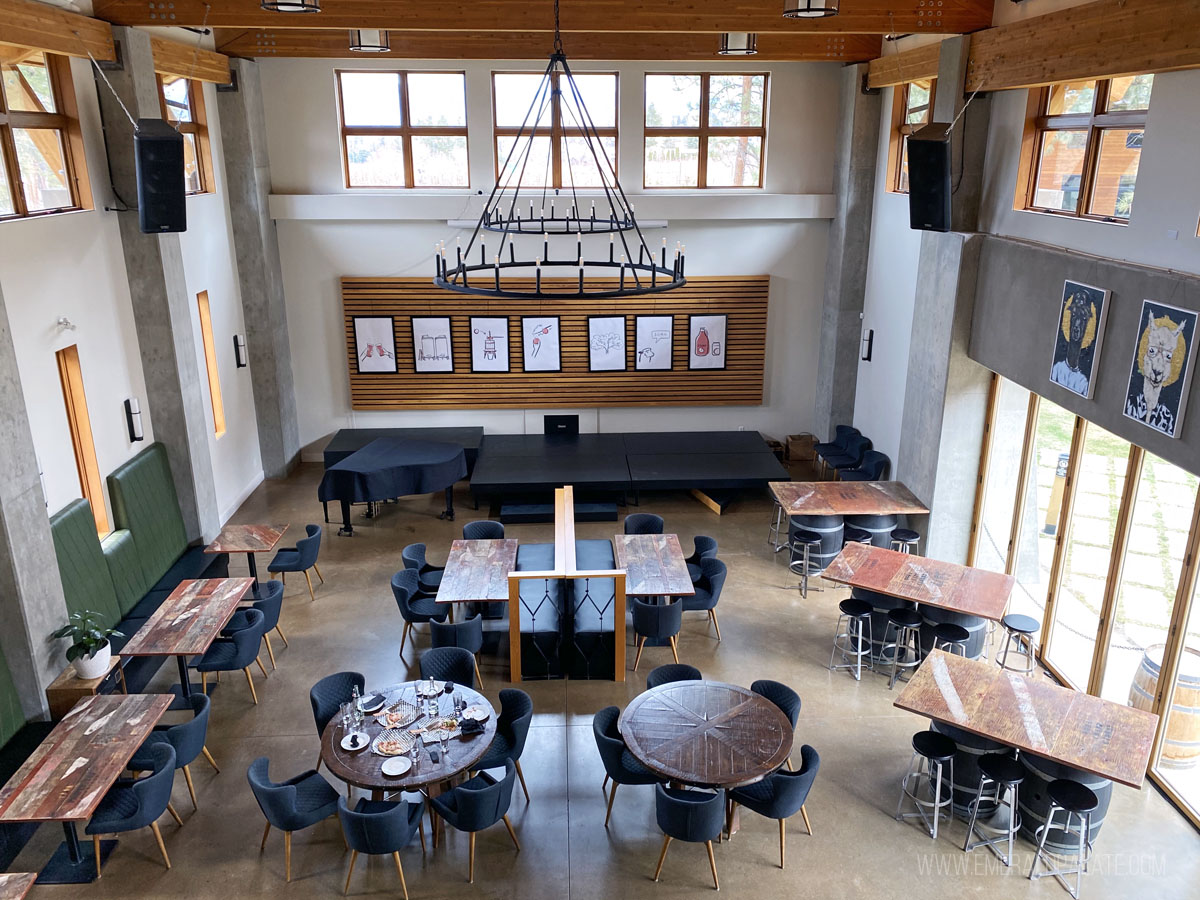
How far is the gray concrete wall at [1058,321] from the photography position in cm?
573

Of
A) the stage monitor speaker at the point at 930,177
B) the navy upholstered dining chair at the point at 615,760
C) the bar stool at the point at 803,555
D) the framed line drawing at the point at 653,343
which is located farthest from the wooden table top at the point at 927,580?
the framed line drawing at the point at 653,343

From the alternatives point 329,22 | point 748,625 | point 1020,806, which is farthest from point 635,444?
point 1020,806

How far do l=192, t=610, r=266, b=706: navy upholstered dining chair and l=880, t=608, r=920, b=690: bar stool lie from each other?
539 centimetres

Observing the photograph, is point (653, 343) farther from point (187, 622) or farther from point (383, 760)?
point (383, 760)

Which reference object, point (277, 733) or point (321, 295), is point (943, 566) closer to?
point (277, 733)

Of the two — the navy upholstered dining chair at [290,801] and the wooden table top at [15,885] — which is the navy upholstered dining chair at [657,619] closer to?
the navy upholstered dining chair at [290,801]

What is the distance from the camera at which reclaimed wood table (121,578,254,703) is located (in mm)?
6914

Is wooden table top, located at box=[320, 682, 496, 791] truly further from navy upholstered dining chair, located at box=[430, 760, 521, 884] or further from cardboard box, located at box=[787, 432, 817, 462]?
cardboard box, located at box=[787, 432, 817, 462]

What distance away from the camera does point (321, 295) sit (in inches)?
488

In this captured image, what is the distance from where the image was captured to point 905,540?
9414 millimetres

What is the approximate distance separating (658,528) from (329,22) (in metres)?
5.81

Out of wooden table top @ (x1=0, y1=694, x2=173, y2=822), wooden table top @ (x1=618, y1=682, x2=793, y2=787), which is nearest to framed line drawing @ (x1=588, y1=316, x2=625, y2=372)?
wooden table top @ (x1=618, y1=682, x2=793, y2=787)

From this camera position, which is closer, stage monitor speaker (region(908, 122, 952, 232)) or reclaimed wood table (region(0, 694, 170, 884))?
reclaimed wood table (region(0, 694, 170, 884))

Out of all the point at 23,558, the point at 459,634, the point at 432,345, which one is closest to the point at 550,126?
the point at 432,345
